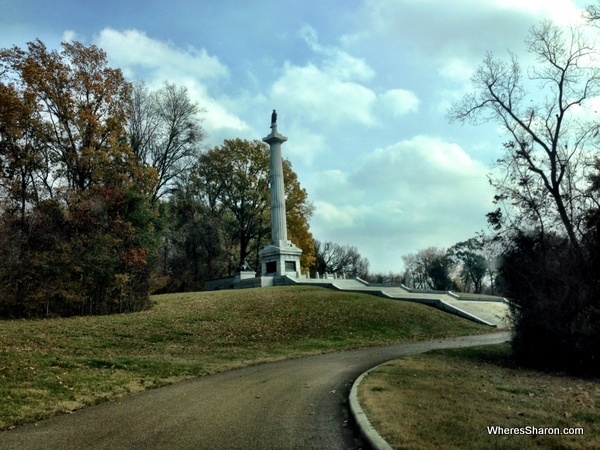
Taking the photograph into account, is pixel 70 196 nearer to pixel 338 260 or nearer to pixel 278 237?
pixel 278 237

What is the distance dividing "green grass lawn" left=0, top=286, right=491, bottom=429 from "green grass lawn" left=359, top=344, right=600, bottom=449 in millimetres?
5646

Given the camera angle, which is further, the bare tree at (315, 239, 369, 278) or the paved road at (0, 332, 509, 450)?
the bare tree at (315, 239, 369, 278)

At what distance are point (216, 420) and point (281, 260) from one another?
36.6 meters

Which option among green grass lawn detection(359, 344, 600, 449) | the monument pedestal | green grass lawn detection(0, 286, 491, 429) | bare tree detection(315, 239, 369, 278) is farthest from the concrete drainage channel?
bare tree detection(315, 239, 369, 278)

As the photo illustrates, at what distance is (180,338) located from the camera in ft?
63.8

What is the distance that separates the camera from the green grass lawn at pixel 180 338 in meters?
10.3

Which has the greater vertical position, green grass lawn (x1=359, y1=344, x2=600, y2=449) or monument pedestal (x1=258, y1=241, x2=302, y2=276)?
monument pedestal (x1=258, y1=241, x2=302, y2=276)

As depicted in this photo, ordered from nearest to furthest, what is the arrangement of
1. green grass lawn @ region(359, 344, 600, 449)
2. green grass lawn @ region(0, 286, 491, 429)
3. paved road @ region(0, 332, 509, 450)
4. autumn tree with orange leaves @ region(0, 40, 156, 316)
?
green grass lawn @ region(359, 344, 600, 449) → paved road @ region(0, 332, 509, 450) → green grass lawn @ region(0, 286, 491, 429) → autumn tree with orange leaves @ region(0, 40, 156, 316)

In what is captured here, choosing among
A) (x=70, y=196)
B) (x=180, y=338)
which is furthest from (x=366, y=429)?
(x=70, y=196)

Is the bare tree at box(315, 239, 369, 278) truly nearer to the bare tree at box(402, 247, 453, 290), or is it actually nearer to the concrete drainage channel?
the bare tree at box(402, 247, 453, 290)

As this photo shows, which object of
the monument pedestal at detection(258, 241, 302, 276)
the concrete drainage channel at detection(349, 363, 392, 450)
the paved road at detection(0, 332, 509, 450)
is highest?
the monument pedestal at detection(258, 241, 302, 276)

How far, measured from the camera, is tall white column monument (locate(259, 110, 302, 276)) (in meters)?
44.6

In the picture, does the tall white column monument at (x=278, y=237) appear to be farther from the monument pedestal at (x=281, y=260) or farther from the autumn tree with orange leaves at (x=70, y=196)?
the autumn tree with orange leaves at (x=70, y=196)

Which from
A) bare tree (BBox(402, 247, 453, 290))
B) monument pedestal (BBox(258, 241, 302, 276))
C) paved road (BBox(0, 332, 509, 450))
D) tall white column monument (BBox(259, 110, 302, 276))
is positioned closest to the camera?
paved road (BBox(0, 332, 509, 450))
